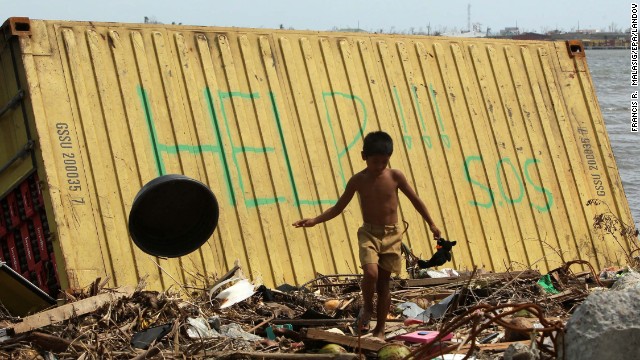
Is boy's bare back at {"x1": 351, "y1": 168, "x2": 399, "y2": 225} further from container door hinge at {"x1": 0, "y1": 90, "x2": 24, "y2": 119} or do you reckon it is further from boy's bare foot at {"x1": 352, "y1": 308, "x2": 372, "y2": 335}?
container door hinge at {"x1": 0, "y1": 90, "x2": 24, "y2": 119}

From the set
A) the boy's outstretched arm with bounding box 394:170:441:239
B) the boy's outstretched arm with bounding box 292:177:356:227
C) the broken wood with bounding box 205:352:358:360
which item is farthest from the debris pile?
the boy's outstretched arm with bounding box 292:177:356:227

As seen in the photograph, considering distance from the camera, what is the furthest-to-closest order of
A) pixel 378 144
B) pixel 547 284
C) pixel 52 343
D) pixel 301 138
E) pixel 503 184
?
1. pixel 503 184
2. pixel 301 138
3. pixel 547 284
4. pixel 378 144
5. pixel 52 343

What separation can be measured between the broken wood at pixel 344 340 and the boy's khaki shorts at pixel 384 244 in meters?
0.75

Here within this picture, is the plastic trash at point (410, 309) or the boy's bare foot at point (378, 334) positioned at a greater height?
the plastic trash at point (410, 309)

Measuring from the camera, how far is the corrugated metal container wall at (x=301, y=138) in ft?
27.9

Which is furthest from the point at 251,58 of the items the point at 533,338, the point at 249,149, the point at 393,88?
the point at 533,338

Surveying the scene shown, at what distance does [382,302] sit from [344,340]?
65 cm

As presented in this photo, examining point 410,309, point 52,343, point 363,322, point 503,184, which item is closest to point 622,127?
point 503,184

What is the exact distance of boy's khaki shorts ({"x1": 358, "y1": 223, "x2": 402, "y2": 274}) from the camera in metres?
Result: 7.04

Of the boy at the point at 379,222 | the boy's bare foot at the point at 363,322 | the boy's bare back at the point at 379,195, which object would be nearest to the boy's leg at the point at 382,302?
the boy at the point at 379,222

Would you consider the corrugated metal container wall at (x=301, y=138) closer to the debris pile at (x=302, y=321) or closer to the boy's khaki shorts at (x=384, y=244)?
the debris pile at (x=302, y=321)

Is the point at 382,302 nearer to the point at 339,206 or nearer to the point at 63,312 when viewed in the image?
the point at 339,206

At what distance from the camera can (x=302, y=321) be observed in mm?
7379

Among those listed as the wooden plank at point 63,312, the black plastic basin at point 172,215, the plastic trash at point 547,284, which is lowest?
the plastic trash at point 547,284
